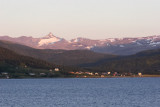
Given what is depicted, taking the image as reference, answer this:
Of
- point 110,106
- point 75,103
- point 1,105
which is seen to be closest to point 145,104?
point 110,106

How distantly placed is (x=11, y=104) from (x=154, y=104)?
3429 centimetres

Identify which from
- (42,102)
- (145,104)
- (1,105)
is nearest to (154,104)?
(145,104)

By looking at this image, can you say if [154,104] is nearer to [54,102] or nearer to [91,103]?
[91,103]

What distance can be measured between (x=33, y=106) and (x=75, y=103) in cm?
1232

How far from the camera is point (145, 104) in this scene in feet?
388

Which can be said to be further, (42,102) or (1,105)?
(42,102)

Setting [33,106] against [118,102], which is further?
[118,102]

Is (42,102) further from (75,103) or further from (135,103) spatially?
(135,103)

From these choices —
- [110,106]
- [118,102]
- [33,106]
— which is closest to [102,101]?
[118,102]

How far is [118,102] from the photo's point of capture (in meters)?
124

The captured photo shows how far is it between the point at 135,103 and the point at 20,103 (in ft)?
93.1

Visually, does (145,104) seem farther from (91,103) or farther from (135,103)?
(91,103)

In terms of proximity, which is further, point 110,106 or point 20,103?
point 20,103

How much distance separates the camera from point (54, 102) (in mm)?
124000
